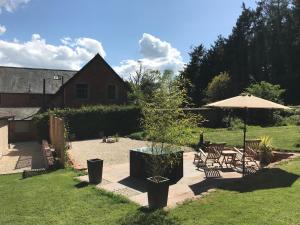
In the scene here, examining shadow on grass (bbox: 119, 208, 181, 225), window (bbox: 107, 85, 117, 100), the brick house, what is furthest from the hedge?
shadow on grass (bbox: 119, 208, 181, 225)

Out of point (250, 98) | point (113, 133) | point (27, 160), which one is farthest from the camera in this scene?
point (113, 133)

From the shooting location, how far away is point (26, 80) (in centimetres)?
4000

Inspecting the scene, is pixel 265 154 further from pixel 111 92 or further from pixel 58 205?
pixel 111 92

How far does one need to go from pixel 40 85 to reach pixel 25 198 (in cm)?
3221

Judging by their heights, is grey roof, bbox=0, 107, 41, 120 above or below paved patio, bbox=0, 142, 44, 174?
above

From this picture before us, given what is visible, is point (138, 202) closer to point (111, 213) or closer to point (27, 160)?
point (111, 213)

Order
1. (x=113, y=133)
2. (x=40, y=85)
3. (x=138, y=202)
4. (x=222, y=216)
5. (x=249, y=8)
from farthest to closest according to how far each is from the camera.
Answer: (x=249, y=8), (x=40, y=85), (x=113, y=133), (x=138, y=202), (x=222, y=216)

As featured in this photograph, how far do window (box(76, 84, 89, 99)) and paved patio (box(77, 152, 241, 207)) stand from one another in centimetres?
2454

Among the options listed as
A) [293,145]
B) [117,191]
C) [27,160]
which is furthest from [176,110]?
[27,160]

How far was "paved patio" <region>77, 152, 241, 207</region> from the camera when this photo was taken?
9002mm

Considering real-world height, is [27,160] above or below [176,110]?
below

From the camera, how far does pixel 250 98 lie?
1165 centimetres

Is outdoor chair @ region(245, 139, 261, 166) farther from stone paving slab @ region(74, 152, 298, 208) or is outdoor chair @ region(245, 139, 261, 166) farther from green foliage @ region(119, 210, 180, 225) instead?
green foliage @ region(119, 210, 180, 225)

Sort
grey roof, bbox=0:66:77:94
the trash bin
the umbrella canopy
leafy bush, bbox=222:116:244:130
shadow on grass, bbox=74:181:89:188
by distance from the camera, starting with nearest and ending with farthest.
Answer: shadow on grass, bbox=74:181:89:188, the umbrella canopy, the trash bin, leafy bush, bbox=222:116:244:130, grey roof, bbox=0:66:77:94
